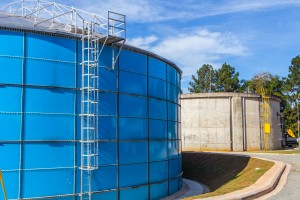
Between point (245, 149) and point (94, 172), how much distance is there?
127 feet

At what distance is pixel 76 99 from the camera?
21.1 metres

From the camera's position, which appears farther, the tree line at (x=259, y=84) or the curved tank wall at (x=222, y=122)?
the tree line at (x=259, y=84)

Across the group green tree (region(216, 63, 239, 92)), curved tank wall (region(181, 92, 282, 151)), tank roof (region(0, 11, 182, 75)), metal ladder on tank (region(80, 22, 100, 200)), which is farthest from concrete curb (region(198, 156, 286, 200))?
green tree (region(216, 63, 239, 92))

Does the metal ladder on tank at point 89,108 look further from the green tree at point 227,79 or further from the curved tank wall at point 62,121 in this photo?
the green tree at point 227,79

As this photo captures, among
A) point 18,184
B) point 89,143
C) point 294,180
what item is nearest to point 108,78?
point 89,143

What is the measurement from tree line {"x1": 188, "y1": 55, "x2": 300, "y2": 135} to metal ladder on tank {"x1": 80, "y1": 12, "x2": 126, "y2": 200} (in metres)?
69.9

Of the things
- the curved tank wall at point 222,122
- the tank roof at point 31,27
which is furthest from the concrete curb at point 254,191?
the curved tank wall at point 222,122

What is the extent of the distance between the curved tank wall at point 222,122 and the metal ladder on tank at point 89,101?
36.7m

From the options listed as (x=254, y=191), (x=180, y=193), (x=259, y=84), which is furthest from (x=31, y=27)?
(x=259, y=84)

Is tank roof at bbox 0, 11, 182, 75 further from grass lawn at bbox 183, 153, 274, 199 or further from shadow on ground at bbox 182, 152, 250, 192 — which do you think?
shadow on ground at bbox 182, 152, 250, 192

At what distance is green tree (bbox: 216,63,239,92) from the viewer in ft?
352

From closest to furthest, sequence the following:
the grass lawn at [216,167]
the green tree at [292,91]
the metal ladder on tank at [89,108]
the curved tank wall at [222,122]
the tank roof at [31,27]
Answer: the tank roof at [31,27] < the metal ladder on tank at [89,108] < the grass lawn at [216,167] < the curved tank wall at [222,122] < the green tree at [292,91]

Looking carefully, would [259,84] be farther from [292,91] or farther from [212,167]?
[212,167]

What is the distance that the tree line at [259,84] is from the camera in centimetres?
9550
